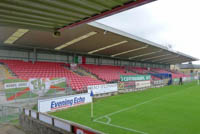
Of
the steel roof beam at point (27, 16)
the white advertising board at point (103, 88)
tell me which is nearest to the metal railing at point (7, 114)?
the steel roof beam at point (27, 16)

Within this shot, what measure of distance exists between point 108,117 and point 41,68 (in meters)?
13.5

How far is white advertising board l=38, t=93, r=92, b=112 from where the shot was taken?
402 inches

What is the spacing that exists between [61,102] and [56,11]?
820 cm

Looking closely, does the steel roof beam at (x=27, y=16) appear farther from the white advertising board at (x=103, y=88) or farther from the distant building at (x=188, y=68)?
the distant building at (x=188, y=68)

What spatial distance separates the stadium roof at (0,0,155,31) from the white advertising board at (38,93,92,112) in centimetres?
634

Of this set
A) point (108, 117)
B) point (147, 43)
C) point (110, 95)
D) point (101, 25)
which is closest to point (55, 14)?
point (108, 117)

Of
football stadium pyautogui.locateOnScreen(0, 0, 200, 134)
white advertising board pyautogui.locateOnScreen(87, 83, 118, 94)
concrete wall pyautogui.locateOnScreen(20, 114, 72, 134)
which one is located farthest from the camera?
white advertising board pyautogui.locateOnScreen(87, 83, 118, 94)

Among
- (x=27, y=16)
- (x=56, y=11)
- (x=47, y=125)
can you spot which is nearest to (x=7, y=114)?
(x=47, y=125)

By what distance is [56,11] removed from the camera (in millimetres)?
4605

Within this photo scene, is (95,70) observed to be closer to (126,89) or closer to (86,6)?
(126,89)

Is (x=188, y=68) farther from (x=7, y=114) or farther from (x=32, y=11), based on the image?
(x=32, y=11)

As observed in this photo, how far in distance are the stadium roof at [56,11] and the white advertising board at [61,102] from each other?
6337 mm

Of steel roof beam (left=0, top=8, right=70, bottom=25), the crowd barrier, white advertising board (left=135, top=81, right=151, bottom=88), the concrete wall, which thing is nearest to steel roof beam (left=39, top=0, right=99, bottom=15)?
steel roof beam (left=0, top=8, right=70, bottom=25)

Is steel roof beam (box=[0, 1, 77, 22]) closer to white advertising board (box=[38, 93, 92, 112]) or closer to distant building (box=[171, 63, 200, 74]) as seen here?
white advertising board (box=[38, 93, 92, 112])
